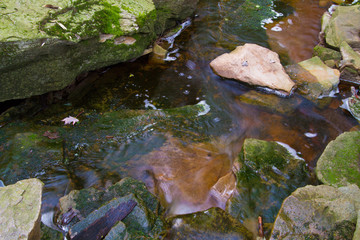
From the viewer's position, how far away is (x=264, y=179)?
→ 393 centimetres

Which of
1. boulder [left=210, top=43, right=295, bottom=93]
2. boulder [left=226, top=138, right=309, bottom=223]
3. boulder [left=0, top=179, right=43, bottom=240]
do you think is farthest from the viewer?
boulder [left=210, top=43, right=295, bottom=93]

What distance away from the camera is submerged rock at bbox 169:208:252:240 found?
10.4 ft

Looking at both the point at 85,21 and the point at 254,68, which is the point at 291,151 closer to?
the point at 254,68

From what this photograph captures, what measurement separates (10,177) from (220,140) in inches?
134

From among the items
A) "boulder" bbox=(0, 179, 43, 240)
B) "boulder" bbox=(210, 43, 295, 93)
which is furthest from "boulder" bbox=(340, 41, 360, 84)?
"boulder" bbox=(0, 179, 43, 240)

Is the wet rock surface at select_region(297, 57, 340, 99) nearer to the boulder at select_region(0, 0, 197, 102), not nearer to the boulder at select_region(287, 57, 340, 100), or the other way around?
the boulder at select_region(287, 57, 340, 100)

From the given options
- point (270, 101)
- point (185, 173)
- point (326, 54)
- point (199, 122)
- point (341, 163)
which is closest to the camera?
point (341, 163)

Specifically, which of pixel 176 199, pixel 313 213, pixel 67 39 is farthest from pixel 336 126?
pixel 67 39

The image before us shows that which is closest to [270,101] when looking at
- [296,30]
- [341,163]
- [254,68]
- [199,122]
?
[254,68]

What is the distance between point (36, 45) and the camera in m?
3.96

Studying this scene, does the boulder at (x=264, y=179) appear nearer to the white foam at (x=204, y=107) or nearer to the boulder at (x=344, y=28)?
the white foam at (x=204, y=107)

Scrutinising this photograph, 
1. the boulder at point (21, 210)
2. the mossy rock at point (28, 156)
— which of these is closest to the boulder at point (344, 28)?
the mossy rock at point (28, 156)

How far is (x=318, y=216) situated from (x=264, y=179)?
1.09m

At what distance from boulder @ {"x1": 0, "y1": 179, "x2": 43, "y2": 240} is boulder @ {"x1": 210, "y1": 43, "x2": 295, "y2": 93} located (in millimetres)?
4822
